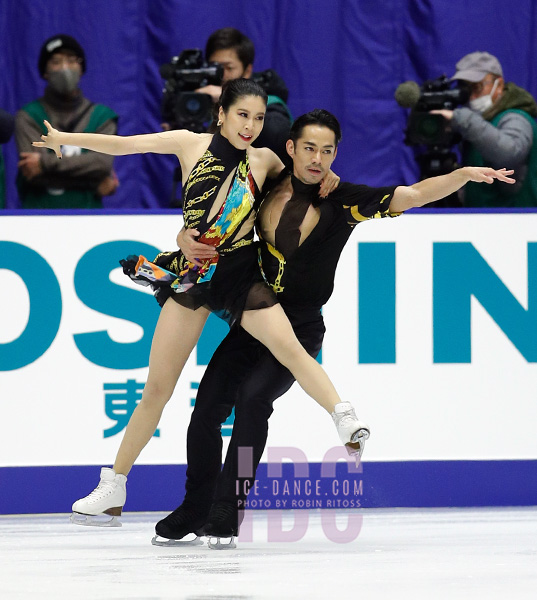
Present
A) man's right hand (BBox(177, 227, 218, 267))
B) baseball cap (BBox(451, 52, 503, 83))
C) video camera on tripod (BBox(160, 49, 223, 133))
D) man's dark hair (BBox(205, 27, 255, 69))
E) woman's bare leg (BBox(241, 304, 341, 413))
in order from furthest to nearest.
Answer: baseball cap (BBox(451, 52, 503, 83)) → man's dark hair (BBox(205, 27, 255, 69)) → video camera on tripod (BBox(160, 49, 223, 133)) → man's right hand (BBox(177, 227, 218, 267)) → woman's bare leg (BBox(241, 304, 341, 413))

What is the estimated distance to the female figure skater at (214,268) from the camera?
3438mm

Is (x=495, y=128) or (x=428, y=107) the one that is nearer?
(x=495, y=128)

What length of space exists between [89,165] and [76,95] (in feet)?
1.17

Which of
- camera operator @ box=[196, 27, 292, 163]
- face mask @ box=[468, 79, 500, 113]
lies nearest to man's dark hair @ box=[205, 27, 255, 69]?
camera operator @ box=[196, 27, 292, 163]

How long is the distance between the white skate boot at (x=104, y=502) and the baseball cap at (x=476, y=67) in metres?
2.48

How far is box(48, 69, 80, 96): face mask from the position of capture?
4.97 meters

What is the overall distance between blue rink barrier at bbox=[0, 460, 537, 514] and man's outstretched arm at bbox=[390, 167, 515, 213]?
60.0 inches

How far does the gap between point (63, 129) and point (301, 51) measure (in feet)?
4.07

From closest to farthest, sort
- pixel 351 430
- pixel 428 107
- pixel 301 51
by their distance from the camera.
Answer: pixel 351 430 → pixel 428 107 → pixel 301 51

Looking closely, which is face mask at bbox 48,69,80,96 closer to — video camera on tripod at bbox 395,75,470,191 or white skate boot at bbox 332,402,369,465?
video camera on tripod at bbox 395,75,470,191

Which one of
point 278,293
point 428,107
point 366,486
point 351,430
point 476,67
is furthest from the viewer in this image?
point 476,67

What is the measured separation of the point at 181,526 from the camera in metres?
3.59

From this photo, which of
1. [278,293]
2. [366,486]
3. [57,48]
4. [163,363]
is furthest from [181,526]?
[57,48]

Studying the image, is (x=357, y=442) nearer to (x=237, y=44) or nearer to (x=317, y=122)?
(x=317, y=122)
